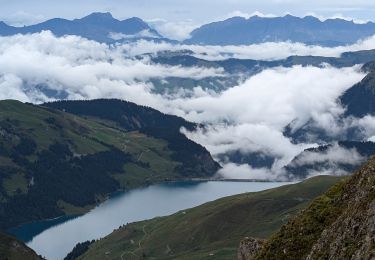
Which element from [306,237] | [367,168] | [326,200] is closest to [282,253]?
[306,237]

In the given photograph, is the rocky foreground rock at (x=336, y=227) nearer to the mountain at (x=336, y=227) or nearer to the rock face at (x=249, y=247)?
the mountain at (x=336, y=227)

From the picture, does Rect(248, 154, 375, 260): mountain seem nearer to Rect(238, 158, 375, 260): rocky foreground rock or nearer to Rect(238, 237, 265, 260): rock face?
Rect(238, 158, 375, 260): rocky foreground rock

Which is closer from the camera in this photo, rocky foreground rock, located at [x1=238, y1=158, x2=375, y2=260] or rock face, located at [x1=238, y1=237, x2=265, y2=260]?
rocky foreground rock, located at [x1=238, y1=158, x2=375, y2=260]

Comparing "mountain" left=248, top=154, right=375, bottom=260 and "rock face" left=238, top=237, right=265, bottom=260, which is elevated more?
"mountain" left=248, top=154, right=375, bottom=260

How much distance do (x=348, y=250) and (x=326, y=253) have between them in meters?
2.99

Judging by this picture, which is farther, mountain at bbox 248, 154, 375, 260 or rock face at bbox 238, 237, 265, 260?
rock face at bbox 238, 237, 265, 260

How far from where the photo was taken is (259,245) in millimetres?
59594

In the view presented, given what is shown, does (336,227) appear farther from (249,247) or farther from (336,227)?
(249,247)

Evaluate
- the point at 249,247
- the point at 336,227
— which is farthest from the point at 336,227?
the point at 249,247

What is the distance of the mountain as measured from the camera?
38094mm

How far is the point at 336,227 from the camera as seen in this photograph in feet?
137

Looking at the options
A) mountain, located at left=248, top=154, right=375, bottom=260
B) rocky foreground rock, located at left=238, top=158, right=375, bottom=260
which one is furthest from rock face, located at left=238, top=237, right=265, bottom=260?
mountain, located at left=248, top=154, right=375, bottom=260

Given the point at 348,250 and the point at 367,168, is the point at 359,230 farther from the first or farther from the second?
the point at 367,168

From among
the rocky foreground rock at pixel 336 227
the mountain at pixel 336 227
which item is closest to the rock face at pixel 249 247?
the rocky foreground rock at pixel 336 227
